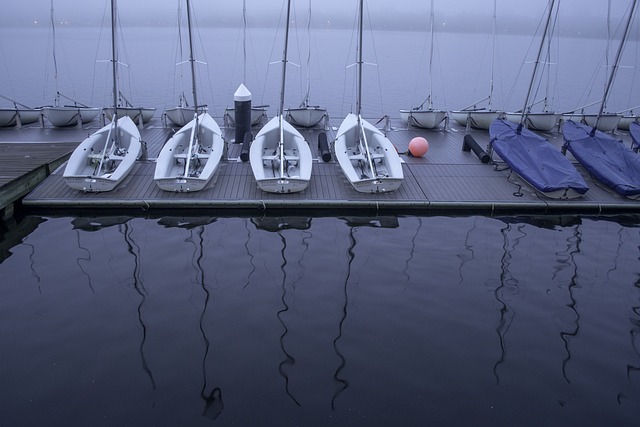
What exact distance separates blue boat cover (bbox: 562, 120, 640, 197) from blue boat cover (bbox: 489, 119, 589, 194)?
898 mm

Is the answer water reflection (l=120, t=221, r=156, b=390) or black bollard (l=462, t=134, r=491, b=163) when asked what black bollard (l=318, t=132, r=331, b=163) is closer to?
black bollard (l=462, t=134, r=491, b=163)

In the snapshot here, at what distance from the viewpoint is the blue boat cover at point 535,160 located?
13.0 m

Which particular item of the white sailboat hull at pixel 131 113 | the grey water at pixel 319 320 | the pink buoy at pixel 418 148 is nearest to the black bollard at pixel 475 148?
the pink buoy at pixel 418 148

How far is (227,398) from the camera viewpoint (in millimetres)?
6500

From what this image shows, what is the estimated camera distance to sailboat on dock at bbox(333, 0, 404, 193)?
1300 centimetres

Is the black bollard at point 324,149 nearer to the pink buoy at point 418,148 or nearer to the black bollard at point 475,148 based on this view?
the pink buoy at point 418,148

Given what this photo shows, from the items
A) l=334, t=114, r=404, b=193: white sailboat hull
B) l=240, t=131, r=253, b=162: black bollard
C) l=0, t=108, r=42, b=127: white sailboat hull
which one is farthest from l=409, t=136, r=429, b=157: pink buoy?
l=0, t=108, r=42, b=127: white sailboat hull

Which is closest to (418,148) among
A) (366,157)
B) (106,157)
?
(366,157)

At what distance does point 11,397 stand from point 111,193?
7121 millimetres

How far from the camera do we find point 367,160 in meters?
14.1

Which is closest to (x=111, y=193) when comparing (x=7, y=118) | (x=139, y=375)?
(x=139, y=375)

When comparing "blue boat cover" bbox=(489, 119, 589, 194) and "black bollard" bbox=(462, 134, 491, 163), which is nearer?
"blue boat cover" bbox=(489, 119, 589, 194)

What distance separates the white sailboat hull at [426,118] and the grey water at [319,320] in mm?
8242

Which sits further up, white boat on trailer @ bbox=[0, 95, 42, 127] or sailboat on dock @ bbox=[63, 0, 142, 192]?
white boat on trailer @ bbox=[0, 95, 42, 127]
